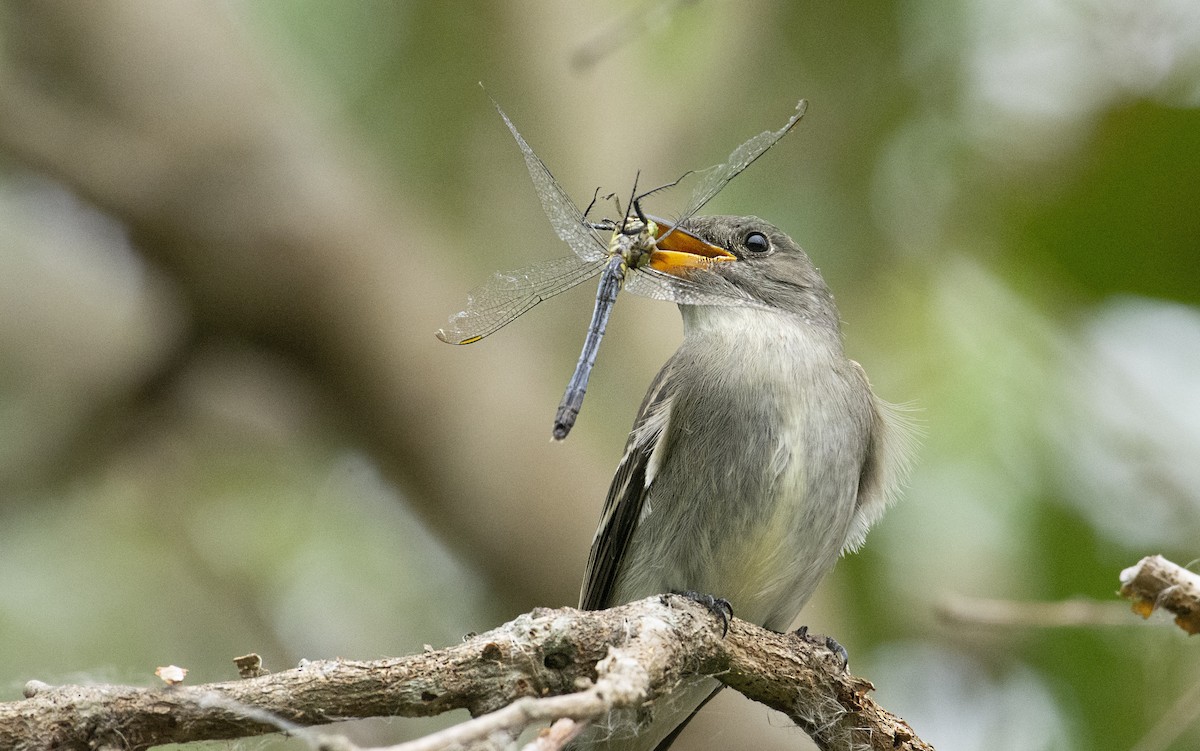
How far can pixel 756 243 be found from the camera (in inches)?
185

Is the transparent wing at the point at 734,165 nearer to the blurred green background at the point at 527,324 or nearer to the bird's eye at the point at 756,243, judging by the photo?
the bird's eye at the point at 756,243

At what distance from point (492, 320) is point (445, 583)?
281 cm

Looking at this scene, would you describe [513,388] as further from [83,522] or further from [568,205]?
[83,522]

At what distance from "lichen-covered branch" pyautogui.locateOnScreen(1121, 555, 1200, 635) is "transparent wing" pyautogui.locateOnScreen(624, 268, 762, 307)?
6.22 feet

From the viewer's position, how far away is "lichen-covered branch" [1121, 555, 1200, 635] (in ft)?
7.99

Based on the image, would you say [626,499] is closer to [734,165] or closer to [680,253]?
[680,253]

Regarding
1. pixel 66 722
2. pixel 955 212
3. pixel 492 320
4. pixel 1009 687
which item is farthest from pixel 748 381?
pixel 955 212

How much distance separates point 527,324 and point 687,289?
252 centimetres

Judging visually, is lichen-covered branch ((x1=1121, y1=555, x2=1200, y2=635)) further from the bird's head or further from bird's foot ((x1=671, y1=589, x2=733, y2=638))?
the bird's head

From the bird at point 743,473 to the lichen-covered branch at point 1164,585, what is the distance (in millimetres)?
1434

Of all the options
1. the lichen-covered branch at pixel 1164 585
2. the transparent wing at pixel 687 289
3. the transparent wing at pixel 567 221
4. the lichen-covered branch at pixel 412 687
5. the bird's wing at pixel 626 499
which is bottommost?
the lichen-covered branch at pixel 412 687

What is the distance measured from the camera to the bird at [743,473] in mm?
3848

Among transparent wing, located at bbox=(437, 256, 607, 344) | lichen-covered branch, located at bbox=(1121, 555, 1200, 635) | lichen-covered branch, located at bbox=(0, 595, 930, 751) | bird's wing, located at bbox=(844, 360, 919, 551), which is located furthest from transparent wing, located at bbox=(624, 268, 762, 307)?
lichen-covered branch, located at bbox=(1121, 555, 1200, 635)

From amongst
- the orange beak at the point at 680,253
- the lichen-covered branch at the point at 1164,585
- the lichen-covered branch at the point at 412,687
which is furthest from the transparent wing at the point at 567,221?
the lichen-covered branch at the point at 1164,585
